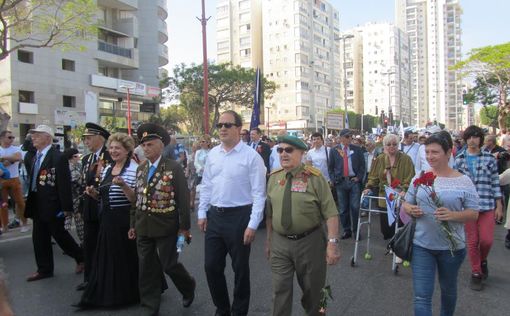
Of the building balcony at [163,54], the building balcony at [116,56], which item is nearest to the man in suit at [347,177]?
the building balcony at [116,56]

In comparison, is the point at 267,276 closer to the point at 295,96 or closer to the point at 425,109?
the point at 295,96

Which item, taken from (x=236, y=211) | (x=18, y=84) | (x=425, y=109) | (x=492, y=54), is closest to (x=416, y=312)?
(x=236, y=211)

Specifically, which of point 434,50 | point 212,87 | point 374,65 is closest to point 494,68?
point 212,87

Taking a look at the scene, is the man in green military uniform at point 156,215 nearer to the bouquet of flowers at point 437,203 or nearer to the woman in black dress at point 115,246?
the woman in black dress at point 115,246

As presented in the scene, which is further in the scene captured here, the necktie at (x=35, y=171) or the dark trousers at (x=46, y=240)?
the necktie at (x=35, y=171)

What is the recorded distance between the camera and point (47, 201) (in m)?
5.91

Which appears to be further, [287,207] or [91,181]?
[91,181]

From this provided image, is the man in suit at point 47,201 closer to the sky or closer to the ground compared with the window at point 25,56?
closer to the ground

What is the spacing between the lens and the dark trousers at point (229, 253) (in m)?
4.35

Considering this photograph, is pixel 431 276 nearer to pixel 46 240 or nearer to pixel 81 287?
pixel 81 287

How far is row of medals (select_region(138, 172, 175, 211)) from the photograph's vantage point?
14.9ft

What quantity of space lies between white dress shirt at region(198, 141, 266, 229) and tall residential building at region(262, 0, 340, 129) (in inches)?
3238

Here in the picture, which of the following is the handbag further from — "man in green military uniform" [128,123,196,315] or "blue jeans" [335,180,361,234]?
"blue jeans" [335,180,361,234]

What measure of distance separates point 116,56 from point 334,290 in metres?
42.9
